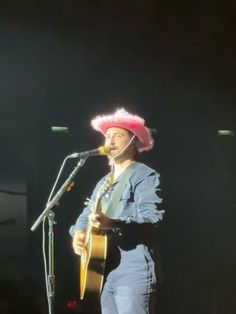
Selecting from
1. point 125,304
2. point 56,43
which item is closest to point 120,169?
point 125,304

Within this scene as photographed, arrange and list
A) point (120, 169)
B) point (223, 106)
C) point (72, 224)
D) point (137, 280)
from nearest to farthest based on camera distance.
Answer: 1. point (137, 280)
2. point (120, 169)
3. point (72, 224)
4. point (223, 106)

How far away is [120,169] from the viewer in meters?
2.26

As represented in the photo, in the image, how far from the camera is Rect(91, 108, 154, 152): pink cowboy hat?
2.29m

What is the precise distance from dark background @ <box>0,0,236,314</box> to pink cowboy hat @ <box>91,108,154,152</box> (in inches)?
6.2

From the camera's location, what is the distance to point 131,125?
7.50ft

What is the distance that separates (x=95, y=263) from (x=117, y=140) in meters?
0.54

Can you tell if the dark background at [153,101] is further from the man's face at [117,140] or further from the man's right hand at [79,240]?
the man's right hand at [79,240]

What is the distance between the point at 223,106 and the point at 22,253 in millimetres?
1199

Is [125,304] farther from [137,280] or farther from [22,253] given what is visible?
[22,253]

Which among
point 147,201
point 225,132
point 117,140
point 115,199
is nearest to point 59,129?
point 117,140

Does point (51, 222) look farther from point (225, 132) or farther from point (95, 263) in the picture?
point (225, 132)

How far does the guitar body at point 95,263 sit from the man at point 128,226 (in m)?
0.04

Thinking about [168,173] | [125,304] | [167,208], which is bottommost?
[125,304]

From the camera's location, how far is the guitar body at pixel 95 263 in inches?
79.1
